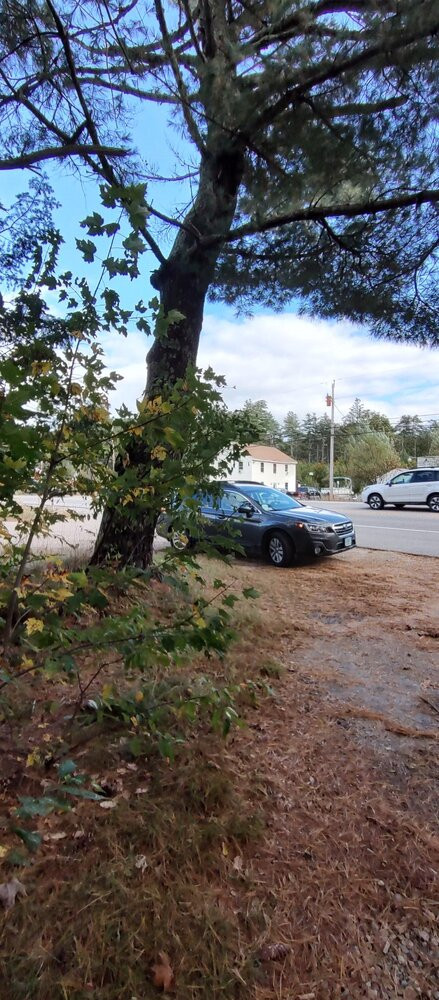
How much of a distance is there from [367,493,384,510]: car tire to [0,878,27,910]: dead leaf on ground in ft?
64.0

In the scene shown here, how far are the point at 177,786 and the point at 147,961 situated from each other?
599 mm

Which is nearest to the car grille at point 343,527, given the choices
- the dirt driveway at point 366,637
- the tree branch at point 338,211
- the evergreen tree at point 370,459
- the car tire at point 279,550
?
the dirt driveway at point 366,637

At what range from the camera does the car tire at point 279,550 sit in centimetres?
703

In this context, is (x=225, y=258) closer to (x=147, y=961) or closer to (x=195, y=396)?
(x=195, y=396)

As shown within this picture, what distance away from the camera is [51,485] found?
5.92ft

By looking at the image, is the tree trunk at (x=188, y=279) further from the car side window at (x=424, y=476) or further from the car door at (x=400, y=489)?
the car door at (x=400, y=489)

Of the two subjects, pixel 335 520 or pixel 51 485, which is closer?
pixel 51 485

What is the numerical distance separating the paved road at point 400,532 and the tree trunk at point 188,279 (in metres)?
6.42

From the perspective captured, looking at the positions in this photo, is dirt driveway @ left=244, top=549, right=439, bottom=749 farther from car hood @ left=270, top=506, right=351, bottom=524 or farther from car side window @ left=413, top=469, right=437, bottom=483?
car side window @ left=413, top=469, right=437, bottom=483

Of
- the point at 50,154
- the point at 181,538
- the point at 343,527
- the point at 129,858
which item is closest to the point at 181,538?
the point at 181,538

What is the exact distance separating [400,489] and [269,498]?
12404 mm

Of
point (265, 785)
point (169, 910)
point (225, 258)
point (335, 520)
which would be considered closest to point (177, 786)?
point (265, 785)

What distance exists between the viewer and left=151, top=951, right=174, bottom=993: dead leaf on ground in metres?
1.12

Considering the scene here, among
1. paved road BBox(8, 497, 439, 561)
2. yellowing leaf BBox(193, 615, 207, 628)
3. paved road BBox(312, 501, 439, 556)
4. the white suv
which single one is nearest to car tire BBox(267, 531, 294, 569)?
paved road BBox(8, 497, 439, 561)
